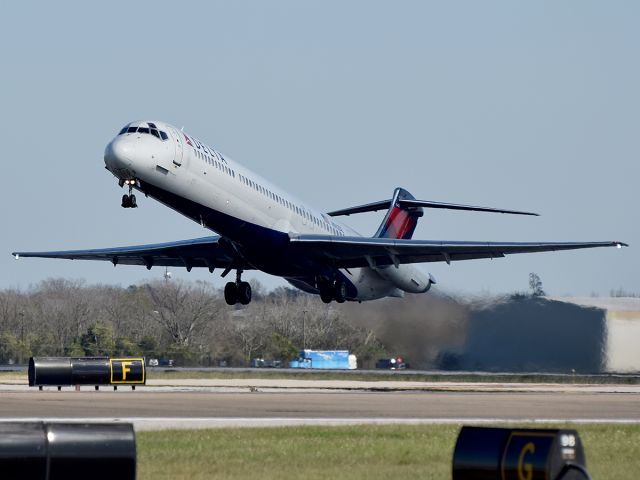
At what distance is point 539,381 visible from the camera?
6112 centimetres

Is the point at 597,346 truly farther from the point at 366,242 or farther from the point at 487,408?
the point at 487,408

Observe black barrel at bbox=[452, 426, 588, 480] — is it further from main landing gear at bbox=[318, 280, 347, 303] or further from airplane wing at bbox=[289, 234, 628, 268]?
main landing gear at bbox=[318, 280, 347, 303]

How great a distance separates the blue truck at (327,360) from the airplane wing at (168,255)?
85.2 feet

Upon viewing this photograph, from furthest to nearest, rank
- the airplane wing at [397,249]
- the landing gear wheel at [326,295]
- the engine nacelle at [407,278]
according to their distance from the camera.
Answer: the engine nacelle at [407,278] < the landing gear wheel at [326,295] < the airplane wing at [397,249]

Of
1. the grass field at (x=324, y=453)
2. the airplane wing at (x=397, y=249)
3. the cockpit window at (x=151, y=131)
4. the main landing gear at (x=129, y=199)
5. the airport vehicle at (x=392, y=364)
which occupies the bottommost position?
the grass field at (x=324, y=453)

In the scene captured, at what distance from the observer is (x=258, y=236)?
43.3 m

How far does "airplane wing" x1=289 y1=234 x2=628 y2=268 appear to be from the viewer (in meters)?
45.6

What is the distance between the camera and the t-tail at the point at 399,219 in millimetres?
57969

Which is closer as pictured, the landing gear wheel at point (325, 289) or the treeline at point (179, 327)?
the landing gear wheel at point (325, 289)

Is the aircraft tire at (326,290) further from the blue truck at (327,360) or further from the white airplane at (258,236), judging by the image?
the blue truck at (327,360)

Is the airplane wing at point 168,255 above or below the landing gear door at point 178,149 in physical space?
below

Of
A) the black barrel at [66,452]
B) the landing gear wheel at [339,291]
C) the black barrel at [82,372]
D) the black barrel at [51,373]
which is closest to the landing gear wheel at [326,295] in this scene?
the landing gear wheel at [339,291]

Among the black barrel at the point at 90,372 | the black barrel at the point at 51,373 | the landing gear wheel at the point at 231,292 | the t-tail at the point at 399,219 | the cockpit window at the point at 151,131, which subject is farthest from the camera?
the t-tail at the point at 399,219

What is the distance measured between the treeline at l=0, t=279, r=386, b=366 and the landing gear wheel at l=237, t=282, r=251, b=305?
56.6ft
